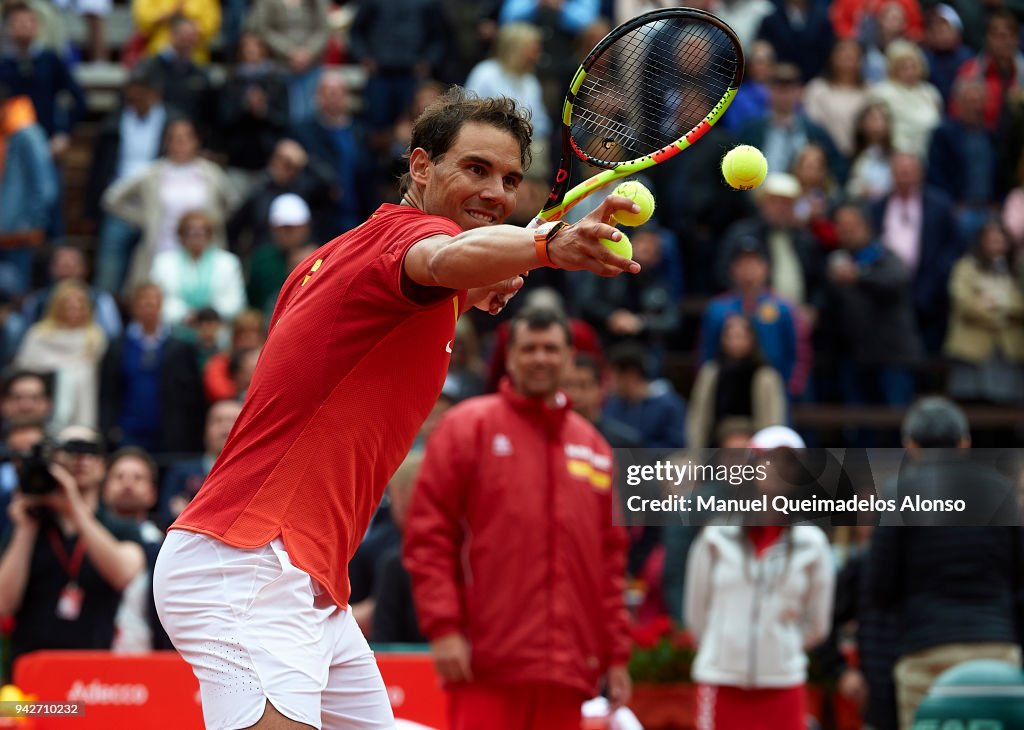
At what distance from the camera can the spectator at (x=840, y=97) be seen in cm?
1595

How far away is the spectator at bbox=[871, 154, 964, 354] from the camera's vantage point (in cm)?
1491

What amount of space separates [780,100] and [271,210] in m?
4.64

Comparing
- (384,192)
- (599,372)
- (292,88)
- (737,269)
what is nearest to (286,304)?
(599,372)

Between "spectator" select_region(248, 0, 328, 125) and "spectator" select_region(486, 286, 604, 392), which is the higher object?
"spectator" select_region(248, 0, 328, 125)

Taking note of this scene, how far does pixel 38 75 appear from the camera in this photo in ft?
52.1

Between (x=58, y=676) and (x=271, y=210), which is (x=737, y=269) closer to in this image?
(x=271, y=210)

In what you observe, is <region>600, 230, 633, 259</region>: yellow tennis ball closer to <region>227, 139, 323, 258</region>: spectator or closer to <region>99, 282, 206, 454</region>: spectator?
<region>99, 282, 206, 454</region>: spectator

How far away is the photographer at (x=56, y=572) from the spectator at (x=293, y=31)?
27.6 ft

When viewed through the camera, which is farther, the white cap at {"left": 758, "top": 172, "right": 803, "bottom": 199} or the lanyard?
the white cap at {"left": 758, "top": 172, "right": 803, "bottom": 199}

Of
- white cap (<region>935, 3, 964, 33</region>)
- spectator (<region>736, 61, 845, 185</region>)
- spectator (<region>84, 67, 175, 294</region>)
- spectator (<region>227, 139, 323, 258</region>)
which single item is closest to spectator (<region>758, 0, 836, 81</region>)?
white cap (<region>935, 3, 964, 33</region>)

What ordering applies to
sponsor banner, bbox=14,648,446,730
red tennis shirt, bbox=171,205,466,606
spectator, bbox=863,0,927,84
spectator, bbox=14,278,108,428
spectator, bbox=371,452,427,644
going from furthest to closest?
spectator, bbox=863,0,927,84
spectator, bbox=14,278,108,428
spectator, bbox=371,452,427,644
sponsor banner, bbox=14,648,446,730
red tennis shirt, bbox=171,205,466,606

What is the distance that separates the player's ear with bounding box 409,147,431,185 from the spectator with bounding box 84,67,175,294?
33.0 ft

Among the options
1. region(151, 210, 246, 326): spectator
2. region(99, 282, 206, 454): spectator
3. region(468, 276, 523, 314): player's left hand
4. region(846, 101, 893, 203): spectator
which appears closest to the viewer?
region(468, 276, 523, 314): player's left hand

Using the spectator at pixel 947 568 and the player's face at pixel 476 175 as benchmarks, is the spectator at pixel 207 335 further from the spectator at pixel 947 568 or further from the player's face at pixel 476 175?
the player's face at pixel 476 175
